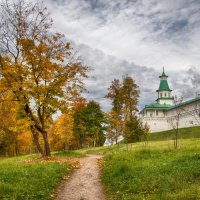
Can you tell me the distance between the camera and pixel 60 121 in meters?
68.7

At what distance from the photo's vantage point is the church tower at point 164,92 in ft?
399

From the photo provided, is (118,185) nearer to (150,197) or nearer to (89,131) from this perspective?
(150,197)

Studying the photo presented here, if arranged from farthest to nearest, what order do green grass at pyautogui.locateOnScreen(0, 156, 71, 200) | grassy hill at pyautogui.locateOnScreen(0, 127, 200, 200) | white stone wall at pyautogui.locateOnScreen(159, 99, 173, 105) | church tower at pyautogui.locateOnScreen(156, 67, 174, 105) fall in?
church tower at pyautogui.locateOnScreen(156, 67, 174, 105) < white stone wall at pyautogui.locateOnScreen(159, 99, 173, 105) < green grass at pyautogui.locateOnScreen(0, 156, 71, 200) < grassy hill at pyautogui.locateOnScreen(0, 127, 200, 200)

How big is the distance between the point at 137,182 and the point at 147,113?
97404 millimetres

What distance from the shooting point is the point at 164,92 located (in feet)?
403

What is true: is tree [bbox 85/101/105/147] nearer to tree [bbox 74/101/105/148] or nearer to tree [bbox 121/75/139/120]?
tree [bbox 74/101/105/148]

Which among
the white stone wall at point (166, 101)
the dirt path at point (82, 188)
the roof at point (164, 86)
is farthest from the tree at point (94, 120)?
the dirt path at point (82, 188)

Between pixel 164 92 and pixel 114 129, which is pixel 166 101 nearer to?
pixel 164 92

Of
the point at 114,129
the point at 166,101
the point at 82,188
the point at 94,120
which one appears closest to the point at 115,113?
the point at 114,129

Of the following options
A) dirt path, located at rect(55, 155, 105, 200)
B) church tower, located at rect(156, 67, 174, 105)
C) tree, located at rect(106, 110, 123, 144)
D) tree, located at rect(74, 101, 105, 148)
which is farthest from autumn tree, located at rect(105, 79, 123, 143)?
church tower, located at rect(156, 67, 174, 105)

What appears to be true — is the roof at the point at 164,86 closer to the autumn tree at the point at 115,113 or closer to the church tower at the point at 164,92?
the church tower at the point at 164,92

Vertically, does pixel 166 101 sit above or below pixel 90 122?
above

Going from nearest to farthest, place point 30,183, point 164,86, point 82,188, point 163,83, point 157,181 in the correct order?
point 157,181 < point 30,183 < point 82,188 < point 164,86 < point 163,83

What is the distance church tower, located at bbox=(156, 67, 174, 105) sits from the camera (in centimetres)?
12169
